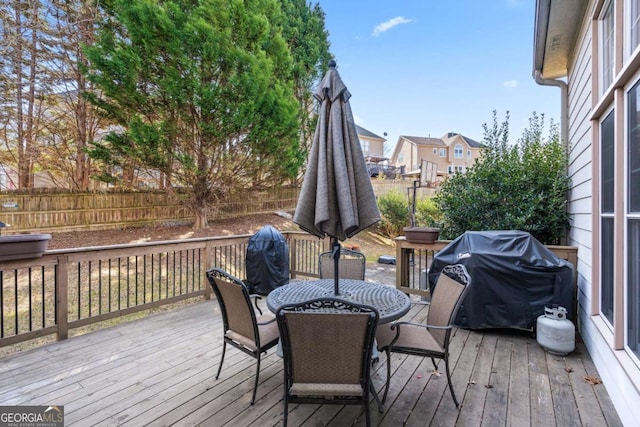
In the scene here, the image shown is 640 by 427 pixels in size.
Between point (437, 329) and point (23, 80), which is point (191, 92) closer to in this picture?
point (23, 80)

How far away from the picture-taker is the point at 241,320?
2.28 m

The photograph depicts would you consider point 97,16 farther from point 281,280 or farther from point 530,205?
point 530,205

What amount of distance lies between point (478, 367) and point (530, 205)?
2.79m

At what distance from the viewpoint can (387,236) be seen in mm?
11008

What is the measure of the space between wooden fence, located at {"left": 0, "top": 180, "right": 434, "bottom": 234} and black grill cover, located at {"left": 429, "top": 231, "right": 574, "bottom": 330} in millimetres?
8591

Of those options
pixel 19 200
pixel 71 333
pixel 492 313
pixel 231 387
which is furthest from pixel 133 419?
pixel 19 200

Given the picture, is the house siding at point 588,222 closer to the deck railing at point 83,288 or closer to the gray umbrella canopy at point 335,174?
the gray umbrella canopy at point 335,174

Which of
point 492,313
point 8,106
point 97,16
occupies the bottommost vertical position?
point 492,313

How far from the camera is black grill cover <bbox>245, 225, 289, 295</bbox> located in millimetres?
4797

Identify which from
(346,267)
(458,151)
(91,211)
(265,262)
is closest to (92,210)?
(91,211)

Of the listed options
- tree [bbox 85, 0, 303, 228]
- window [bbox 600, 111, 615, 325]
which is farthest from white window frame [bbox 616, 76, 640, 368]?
tree [bbox 85, 0, 303, 228]

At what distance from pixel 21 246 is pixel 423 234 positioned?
4.41 m

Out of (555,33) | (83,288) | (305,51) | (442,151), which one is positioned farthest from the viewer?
(442,151)

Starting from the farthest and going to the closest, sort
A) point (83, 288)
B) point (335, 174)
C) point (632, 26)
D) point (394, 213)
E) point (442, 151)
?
point (442, 151)
point (394, 213)
point (83, 288)
point (335, 174)
point (632, 26)
